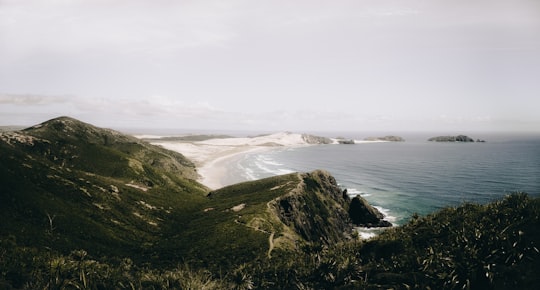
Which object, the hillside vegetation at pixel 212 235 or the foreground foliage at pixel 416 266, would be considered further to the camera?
the hillside vegetation at pixel 212 235

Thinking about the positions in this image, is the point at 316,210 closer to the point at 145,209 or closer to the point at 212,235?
the point at 212,235

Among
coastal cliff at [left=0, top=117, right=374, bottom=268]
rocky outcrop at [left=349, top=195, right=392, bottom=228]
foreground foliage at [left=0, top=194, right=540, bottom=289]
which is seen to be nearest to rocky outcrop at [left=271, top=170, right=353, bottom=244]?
coastal cliff at [left=0, top=117, right=374, bottom=268]

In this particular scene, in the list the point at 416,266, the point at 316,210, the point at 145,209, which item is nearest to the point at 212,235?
the point at 145,209

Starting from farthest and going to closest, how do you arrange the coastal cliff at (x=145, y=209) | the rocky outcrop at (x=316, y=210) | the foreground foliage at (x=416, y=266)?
the rocky outcrop at (x=316, y=210) → the coastal cliff at (x=145, y=209) → the foreground foliage at (x=416, y=266)

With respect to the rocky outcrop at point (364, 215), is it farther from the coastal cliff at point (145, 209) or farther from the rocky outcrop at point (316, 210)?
the coastal cliff at point (145, 209)

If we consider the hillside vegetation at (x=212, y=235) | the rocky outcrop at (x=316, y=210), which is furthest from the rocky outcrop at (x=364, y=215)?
the hillside vegetation at (x=212, y=235)

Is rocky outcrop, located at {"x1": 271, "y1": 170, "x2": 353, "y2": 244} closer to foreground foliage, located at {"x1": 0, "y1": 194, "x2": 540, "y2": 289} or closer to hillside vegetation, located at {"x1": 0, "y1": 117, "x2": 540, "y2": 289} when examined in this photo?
hillside vegetation, located at {"x1": 0, "y1": 117, "x2": 540, "y2": 289}

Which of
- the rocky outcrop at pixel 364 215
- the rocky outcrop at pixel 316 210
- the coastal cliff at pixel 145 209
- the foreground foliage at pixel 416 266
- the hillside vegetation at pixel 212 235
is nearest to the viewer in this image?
the foreground foliage at pixel 416 266
